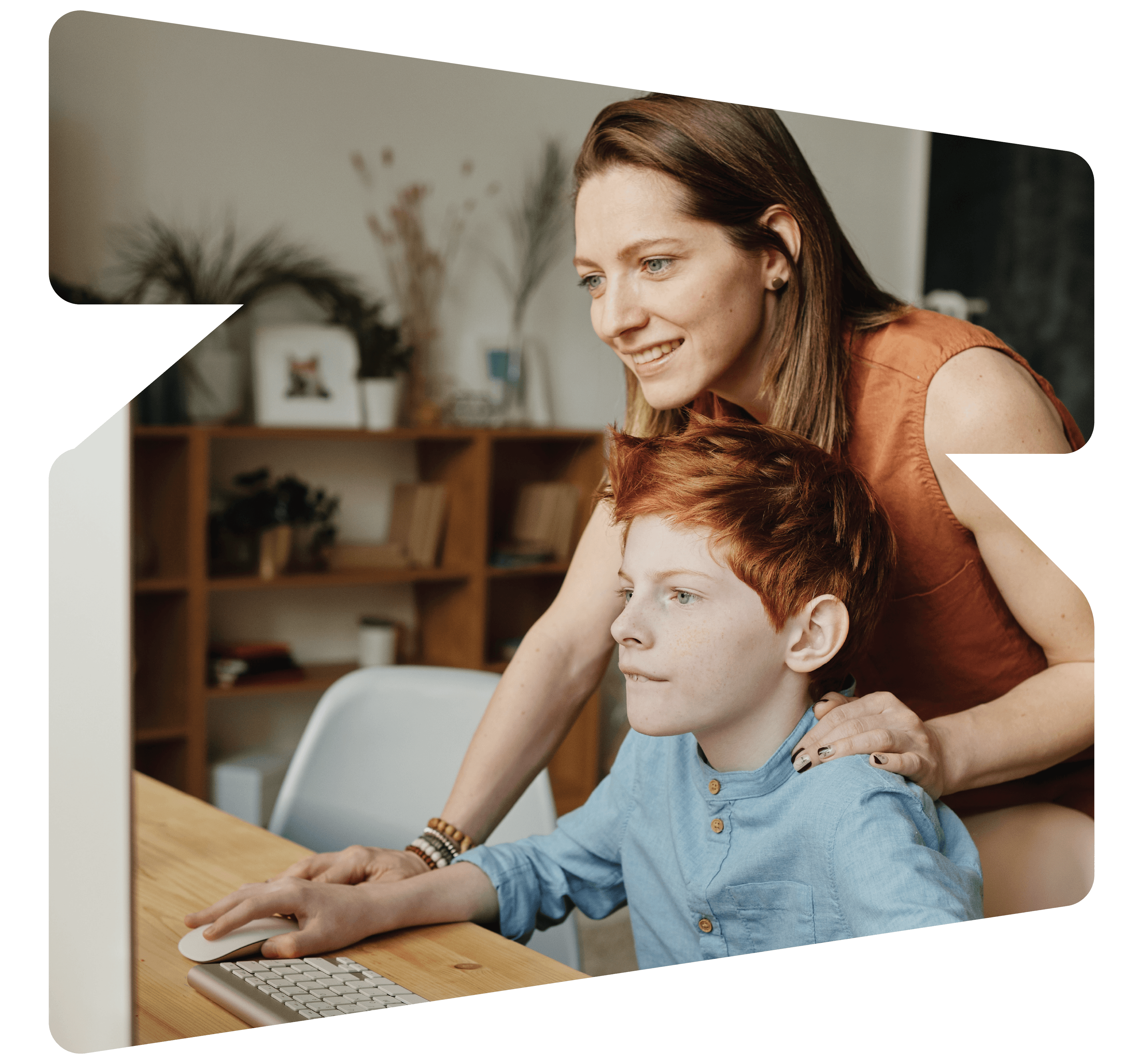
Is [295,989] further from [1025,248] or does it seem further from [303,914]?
[1025,248]

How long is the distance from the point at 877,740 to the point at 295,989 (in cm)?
62

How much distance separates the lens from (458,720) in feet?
5.35

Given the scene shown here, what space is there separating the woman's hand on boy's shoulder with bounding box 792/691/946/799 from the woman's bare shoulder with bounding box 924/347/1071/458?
1.03 ft

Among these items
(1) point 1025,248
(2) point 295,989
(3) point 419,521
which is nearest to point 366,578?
(3) point 419,521

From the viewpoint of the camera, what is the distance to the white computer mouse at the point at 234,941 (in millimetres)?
1256

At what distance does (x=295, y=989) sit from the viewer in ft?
4.03

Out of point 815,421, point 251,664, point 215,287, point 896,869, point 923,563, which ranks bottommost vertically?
point 896,869

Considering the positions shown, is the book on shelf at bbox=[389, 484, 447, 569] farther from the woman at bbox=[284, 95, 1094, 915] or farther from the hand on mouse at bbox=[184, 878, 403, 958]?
the hand on mouse at bbox=[184, 878, 403, 958]

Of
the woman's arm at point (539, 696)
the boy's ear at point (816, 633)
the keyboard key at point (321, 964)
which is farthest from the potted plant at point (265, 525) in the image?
the boy's ear at point (816, 633)

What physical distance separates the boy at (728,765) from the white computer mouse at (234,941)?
0.04 ft

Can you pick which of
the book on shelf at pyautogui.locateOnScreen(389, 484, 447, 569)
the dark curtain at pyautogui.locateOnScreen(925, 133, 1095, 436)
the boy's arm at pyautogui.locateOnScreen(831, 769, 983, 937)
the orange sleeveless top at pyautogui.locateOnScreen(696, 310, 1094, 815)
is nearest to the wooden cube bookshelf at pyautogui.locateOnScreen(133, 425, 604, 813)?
the book on shelf at pyautogui.locateOnScreen(389, 484, 447, 569)

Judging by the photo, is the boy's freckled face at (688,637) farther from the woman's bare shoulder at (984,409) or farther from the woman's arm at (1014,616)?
the woman's bare shoulder at (984,409)

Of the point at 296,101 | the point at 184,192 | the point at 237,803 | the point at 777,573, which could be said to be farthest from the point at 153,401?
the point at 777,573

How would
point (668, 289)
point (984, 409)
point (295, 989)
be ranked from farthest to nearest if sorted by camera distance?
point (984, 409) < point (668, 289) < point (295, 989)
